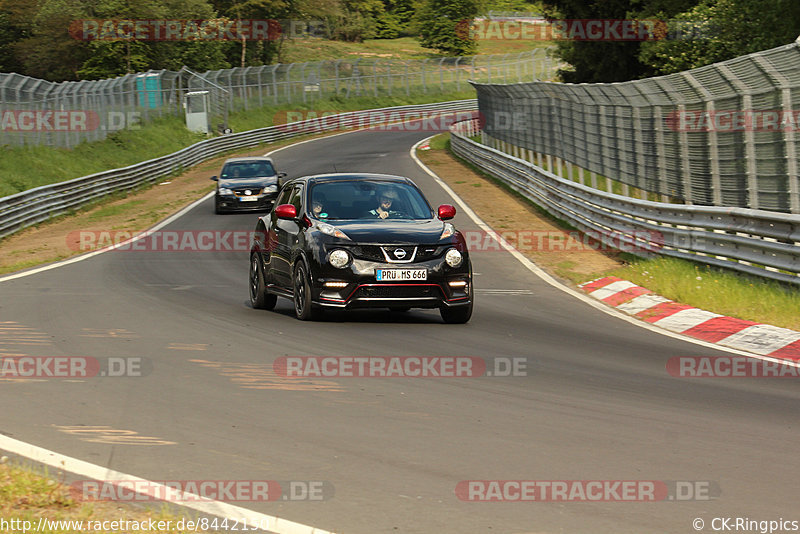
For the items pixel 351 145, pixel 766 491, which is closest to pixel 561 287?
pixel 766 491

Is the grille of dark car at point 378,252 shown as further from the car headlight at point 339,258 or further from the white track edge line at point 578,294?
the white track edge line at point 578,294

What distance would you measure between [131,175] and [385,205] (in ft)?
93.8

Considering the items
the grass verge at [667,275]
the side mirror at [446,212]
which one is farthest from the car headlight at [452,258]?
the grass verge at [667,275]

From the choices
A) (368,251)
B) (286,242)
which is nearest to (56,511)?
(368,251)

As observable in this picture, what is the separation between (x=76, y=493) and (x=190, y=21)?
241ft

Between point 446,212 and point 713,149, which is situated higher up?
point 713,149

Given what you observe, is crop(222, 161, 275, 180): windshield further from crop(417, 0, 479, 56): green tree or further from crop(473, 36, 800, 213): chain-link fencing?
crop(417, 0, 479, 56): green tree

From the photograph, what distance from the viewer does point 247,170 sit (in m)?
31.5

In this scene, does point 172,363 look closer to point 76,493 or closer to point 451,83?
point 76,493

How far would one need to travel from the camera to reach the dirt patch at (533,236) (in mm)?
18641

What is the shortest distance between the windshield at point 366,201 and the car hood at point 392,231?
0.25 meters

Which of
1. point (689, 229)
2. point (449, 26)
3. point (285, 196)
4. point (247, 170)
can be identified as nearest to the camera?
point (285, 196)

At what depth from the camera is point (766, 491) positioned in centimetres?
563

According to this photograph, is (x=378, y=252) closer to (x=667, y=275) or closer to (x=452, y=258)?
(x=452, y=258)
